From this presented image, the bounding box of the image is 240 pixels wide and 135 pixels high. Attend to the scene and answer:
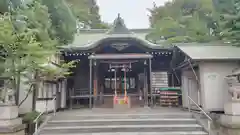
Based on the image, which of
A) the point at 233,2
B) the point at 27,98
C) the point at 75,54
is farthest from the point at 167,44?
the point at 27,98

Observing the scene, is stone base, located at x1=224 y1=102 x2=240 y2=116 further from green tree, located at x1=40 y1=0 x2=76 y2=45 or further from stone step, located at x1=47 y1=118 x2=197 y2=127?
green tree, located at x1=40 y1=0 x2=76 y2=45

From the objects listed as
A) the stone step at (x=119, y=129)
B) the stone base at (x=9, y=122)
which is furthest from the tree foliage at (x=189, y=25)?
the stone base at (x=9, y=122)

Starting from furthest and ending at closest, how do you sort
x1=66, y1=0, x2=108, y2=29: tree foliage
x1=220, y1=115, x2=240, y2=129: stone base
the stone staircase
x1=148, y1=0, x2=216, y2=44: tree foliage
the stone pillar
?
→ x1=66, y1=0, x2=108, y2=29: tree foliage
x1=148, y1=0, x2=216, y2=44: tree foliage
the stone staircase
x1=220, y1=115, x2=240, y2=129: stone base
the stone pillar

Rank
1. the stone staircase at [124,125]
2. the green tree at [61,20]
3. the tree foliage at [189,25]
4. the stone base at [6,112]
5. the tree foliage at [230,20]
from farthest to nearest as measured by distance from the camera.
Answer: the tree foliage at [189,25], the green tree at [61,20], the tree foliage at [230,20], the stone staircase at [124,125], the stone base at [6,112]

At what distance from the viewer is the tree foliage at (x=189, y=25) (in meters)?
11.7

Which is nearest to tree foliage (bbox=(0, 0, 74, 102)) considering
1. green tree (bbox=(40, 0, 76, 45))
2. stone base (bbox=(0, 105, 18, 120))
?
stone base (bbox=(0, 105, 18, 120))

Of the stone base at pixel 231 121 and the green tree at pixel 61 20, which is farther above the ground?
the green tree at pixel 61 20

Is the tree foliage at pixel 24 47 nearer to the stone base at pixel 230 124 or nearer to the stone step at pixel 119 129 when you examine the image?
the stone step at pixel 119 129

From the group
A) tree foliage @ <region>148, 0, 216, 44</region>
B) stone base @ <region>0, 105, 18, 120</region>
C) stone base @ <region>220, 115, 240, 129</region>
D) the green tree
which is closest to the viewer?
stone base @ <region>0, 105, 18, 120</region>

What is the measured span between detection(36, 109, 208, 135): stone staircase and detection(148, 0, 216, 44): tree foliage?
573 cm

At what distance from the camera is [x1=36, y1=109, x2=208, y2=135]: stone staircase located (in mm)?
6700

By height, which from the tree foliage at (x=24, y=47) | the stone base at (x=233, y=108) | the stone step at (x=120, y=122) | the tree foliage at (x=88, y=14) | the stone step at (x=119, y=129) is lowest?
the stone step at (x=119, y=129)

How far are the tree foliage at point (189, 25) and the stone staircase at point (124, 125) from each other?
573 centimetres

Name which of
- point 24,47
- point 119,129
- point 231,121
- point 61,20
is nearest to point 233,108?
point 231,121
